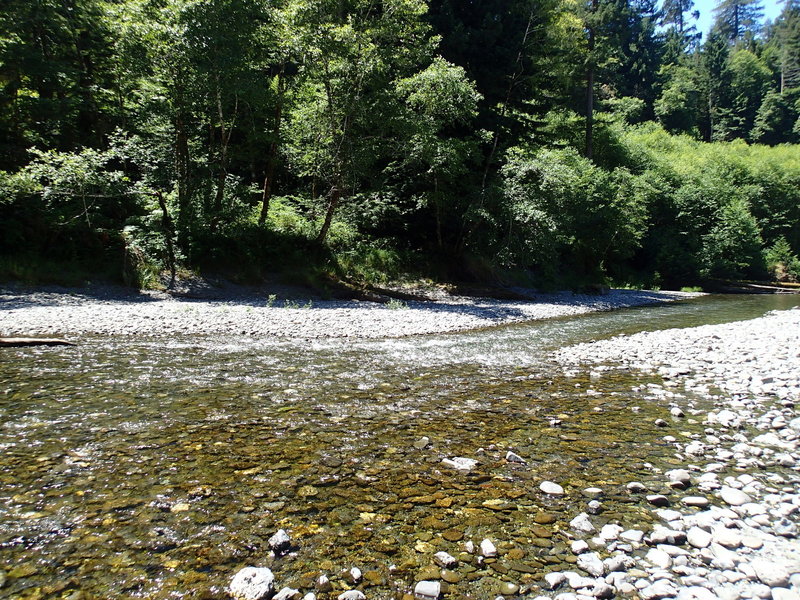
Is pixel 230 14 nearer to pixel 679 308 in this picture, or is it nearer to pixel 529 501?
pixel 529 501

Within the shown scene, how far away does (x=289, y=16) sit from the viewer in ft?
54.7

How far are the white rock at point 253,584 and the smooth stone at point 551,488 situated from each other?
256 cm

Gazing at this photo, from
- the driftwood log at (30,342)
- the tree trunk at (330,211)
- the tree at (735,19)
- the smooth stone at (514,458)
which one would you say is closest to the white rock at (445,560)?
the smooth stone at (514,458)

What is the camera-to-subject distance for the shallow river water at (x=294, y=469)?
3.20 meters

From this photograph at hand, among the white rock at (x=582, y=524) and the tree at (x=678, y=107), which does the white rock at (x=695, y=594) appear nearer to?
the white rock at (x=582, y=524)

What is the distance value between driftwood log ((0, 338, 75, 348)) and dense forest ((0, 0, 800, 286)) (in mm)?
6851

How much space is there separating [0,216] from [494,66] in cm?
2139

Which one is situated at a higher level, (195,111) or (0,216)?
(195,111)

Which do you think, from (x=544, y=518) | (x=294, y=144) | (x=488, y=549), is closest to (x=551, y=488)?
(x=544, y=518)

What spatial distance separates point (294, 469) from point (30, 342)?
8.09 metres

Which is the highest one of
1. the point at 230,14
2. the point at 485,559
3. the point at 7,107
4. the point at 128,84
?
the point at 230,14

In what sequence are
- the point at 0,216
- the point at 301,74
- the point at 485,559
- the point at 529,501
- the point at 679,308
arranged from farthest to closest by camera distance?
the point at 679,308 → the point at 301,74 → the point at 0,216 → the point at 529,501 → the point at 485,559

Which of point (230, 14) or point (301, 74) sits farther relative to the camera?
point (301, 74)

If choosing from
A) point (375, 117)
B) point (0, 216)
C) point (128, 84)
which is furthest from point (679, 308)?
point (0, 216)
